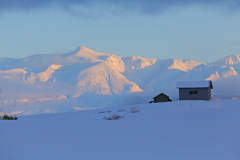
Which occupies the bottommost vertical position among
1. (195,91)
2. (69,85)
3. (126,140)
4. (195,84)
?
(69,85)

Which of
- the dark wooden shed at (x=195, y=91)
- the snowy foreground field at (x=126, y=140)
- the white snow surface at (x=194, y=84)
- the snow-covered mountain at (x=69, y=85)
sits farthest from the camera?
the snow-covered mountain at (x=69, y=85)

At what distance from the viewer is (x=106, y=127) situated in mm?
7410

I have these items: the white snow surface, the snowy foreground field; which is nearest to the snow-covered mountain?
the white snow surface

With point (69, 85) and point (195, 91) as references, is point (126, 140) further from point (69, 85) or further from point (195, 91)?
point (69, 85)

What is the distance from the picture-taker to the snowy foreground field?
543 cm

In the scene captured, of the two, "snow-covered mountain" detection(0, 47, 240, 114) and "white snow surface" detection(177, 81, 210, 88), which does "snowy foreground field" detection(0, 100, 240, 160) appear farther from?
"snow-covered mountain" detection(0, 47, 240, 114)

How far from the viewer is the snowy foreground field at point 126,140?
543cm

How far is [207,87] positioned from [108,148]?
111 feet

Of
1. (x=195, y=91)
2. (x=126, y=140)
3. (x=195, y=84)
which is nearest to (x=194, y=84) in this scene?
(x=195, y=84)

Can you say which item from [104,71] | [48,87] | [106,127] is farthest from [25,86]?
[106,127]

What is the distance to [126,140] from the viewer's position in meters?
6.30

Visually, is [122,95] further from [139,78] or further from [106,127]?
[106,127]

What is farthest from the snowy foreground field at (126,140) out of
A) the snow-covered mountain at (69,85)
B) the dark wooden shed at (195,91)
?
the snow-covered mountain at (69,85)

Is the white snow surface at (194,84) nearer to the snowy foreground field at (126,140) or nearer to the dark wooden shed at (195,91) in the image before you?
the dark wooden shed at (195,91)
